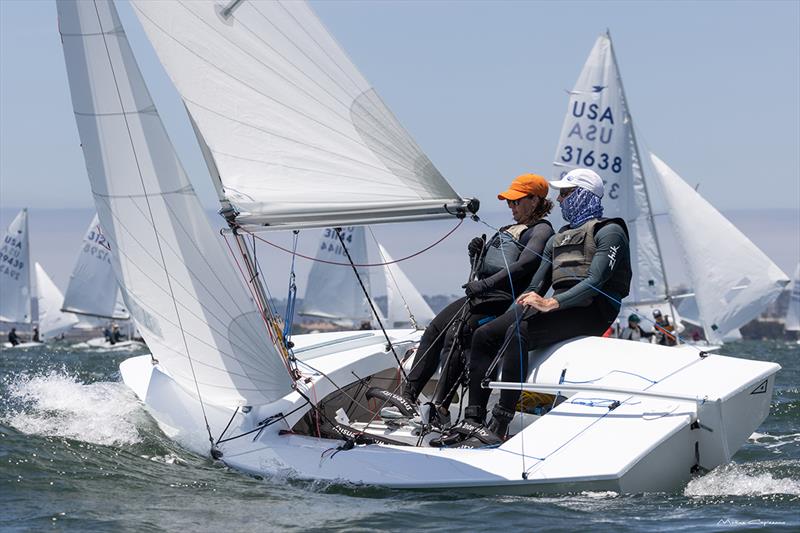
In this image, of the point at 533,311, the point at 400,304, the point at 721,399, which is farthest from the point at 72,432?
the point at 400,304

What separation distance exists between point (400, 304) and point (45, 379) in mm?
27150

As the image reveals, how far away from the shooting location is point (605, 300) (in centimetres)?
564

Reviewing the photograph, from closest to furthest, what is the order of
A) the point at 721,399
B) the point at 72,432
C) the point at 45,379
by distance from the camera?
the point at 721,399 < the point at 72,432 < the point at 45,379

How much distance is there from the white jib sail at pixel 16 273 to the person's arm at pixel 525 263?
3406 centimetres

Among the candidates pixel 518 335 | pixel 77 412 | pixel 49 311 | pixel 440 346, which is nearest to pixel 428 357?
pixel 440 346

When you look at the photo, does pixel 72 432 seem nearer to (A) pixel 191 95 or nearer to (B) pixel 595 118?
(A) pixel 191 95

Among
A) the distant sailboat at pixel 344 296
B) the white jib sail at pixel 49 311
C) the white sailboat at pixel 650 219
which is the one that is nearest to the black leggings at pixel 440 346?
the white sailboat at pixel 650 219

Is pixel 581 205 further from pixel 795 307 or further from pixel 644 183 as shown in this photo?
pixel 795 307

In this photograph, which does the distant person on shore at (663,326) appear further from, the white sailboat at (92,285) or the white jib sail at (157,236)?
the white sailboat at (92,285)

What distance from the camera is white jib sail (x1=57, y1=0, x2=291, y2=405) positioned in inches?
223

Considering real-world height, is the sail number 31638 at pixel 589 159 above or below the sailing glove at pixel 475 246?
above

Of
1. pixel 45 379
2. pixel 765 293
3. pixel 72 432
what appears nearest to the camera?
pixel 72 432

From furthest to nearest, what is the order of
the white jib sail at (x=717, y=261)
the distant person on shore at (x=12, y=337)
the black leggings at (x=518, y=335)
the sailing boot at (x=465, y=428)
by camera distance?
the distant person on shore at (x=12, y=337) < the white jib sail at (x=717, y=261) < the black leggings at (x=518, y=335) < the sailing boot at (x=465, y=428)

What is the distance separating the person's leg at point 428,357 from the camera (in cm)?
597
